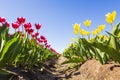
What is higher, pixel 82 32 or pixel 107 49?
pixel 82 32

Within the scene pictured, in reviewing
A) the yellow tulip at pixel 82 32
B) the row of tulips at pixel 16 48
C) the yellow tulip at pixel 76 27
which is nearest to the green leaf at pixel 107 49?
the row of tulips at pixel 16 48

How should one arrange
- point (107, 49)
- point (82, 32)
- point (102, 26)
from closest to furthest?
point (107, 49) → point (102, 26) → point (82, 32)

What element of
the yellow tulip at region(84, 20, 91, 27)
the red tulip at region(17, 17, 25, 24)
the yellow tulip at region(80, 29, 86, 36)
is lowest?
the yellow tulip at region(80, 29, 86, 36)

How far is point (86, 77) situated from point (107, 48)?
4.20 feet

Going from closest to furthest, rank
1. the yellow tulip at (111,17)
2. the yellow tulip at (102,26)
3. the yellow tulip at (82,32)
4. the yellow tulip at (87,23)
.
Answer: the yellow tulip at (111,17) → the yellow tulip at (87,23) → the yellow tulip at (102,26) → the yellow tulip at (82,32)

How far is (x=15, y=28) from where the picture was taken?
598cm

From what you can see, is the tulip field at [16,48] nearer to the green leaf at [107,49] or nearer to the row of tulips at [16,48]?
the row of tulips at [16,48]

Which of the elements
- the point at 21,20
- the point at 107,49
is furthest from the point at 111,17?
the point at 21,20

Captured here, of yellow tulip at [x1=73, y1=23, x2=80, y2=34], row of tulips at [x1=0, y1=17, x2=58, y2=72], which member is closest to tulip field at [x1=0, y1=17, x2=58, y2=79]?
row of tulips at [x1=0, y1=17, x2=58, y2=72]

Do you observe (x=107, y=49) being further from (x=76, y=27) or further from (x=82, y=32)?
(x=82, y=32)

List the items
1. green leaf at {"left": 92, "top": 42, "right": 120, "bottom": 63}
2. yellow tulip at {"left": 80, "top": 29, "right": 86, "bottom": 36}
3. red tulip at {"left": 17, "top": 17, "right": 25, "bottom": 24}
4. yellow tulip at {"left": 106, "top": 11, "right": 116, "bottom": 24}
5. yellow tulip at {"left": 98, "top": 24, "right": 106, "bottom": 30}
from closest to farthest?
green leaf at {"left": 92, "top": 42, "right": 120, "bottom": 63} < yellow tulip at {"left": 106, "top": 11, "right": 116, "bottom": 24} < red tulip at {"left": 17, "top": 17, "right": 25, "bottom": 24} < yellow tulip at {"left": 98, "top": 24, "right": 106, "bottom": 30} < yellow tulip at {"left": 80, "top": 29, "right": 86, "bottom": 36}

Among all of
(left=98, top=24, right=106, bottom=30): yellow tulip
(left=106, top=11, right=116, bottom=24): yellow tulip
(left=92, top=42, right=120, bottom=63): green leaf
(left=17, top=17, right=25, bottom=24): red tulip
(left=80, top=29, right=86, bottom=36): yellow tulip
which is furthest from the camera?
(left=80, top=29, right=86, bottom=36): yellow tulip

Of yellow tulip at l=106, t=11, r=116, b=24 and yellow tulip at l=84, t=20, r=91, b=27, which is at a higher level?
yellow tulip at l=84, t=20, r=91, b=27

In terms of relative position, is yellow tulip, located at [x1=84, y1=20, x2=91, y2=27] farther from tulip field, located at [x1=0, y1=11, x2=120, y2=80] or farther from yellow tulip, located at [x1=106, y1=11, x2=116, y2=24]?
yellow tulip, located at [x1=106, y1=11, x2=116, y2=24]
